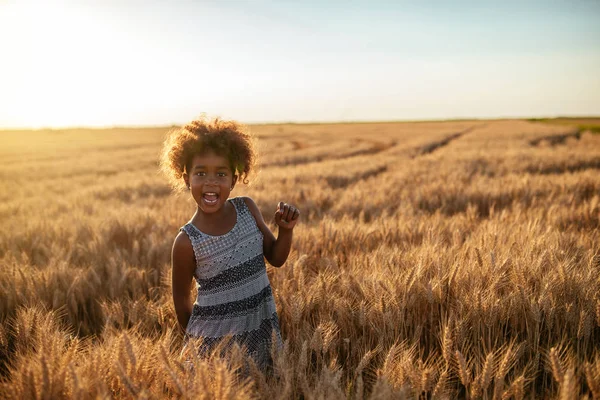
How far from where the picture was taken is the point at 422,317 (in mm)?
1666

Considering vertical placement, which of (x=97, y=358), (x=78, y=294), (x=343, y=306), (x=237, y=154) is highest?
(x=237, y=154)

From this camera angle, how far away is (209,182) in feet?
5.41

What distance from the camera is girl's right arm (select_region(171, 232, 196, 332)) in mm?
1641

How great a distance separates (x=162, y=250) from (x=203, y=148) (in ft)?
5.70

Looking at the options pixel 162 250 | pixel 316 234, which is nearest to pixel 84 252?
pixel 162 250

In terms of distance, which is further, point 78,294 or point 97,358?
point 78,294

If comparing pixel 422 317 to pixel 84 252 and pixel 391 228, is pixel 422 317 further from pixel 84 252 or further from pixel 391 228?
pixel 84 252

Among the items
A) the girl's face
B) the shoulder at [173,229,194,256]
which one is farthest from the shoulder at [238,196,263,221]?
the shoulder at [173,229,194,256]

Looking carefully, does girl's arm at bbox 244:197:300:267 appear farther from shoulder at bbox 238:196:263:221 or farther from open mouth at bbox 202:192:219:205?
open mouth at bbox 202:192:219:205

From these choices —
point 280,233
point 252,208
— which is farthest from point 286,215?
point 252,208

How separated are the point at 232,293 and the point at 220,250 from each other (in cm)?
23

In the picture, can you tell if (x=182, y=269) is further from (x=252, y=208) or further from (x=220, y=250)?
(x=252, y=208)

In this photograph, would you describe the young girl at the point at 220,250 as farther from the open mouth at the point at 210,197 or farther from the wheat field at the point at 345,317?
the wheat field at the point at 345,317

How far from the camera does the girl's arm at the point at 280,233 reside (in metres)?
1.65
